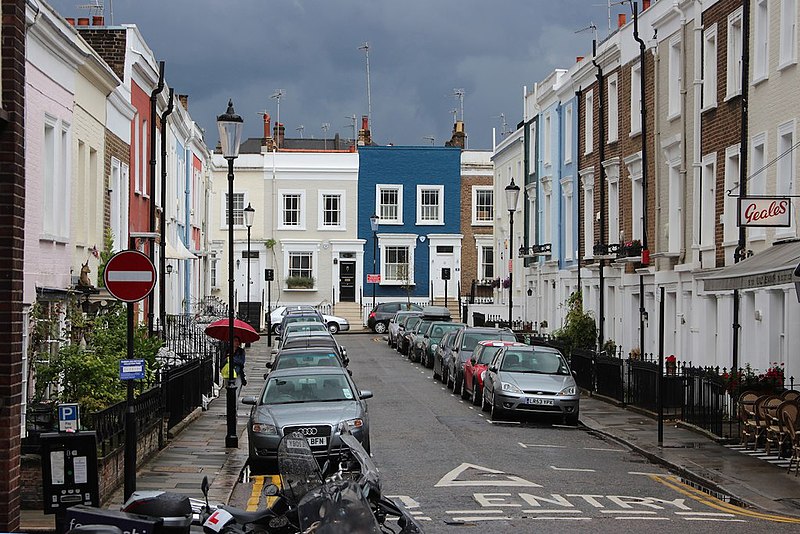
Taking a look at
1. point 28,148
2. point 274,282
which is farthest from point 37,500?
point 274,282

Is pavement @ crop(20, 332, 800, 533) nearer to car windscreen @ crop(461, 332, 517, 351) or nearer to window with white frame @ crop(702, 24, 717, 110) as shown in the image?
car windscreen @ crop(461, 332, 517, 351)

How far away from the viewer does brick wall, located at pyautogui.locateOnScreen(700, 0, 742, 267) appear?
27.9 meters

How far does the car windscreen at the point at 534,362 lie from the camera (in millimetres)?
27422

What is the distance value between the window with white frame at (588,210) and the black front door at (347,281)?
94.0ft

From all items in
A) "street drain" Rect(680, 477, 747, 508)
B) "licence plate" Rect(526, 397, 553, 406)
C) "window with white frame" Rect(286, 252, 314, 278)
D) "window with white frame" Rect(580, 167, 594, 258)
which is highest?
"window with white frame" Rect(580, 167, 594, 258)

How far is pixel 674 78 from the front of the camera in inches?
1284

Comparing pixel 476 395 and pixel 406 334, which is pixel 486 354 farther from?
pixel 406 334

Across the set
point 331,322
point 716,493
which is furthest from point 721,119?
point 331,322

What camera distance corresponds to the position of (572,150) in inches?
1780

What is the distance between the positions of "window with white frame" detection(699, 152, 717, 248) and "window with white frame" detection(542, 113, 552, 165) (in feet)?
64.0

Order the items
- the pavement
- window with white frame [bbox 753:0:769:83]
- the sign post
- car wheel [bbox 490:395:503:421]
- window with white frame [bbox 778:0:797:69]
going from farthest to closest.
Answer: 1. car wheel [bbox 490:395:503:421]
2. window with white frame [bbox 753:0:769:83]
3. window with white frame [bbox 778:0:797:69]
4. the pavement
5. the sign post

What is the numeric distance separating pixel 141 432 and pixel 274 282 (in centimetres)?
5162

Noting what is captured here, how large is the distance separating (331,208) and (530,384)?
45245 mm

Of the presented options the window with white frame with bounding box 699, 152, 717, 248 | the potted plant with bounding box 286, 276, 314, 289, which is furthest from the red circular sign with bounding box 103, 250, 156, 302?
the potted plant with bounding box 286, 276, 314, 289
